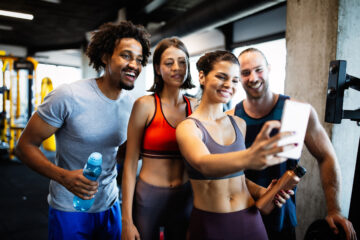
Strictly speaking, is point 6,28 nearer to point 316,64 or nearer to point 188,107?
point 188,107

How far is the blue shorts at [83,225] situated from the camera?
59.9 inches

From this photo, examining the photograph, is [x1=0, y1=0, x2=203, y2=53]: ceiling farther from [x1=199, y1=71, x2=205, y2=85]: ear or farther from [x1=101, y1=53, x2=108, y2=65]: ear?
[x1=199, y1=71, x2=205, y2=85]: ear

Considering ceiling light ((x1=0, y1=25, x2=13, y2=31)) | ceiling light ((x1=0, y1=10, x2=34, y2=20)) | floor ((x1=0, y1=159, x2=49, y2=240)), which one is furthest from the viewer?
ceiling light ((x1=0, y1=25, x2=13, y2=31))

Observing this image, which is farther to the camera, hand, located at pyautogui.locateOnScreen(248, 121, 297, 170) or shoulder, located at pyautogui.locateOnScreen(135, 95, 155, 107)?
shoulder, located at pyautogui.locateOnScreen(135, 95, 155, 107)

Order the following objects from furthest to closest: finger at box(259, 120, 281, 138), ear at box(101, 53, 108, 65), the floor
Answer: the floor
ear at box(101, 53, 108, 65)
finger at box(259, 120, 281, 138)

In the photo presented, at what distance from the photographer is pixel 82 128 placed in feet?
5.07

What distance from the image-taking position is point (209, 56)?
1325 mm

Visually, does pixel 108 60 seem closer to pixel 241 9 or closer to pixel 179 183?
pixel 179 183

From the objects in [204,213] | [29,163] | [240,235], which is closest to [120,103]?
[29,163]

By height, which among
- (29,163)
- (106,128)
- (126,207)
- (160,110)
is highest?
(160,110)

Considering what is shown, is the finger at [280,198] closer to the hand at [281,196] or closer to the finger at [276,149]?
the hand at [281,196]

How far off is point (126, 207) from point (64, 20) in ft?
26.9

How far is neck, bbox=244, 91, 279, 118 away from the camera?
69.3 inches

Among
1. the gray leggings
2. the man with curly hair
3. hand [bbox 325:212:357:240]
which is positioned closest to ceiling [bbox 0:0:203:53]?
the man with curly hair
